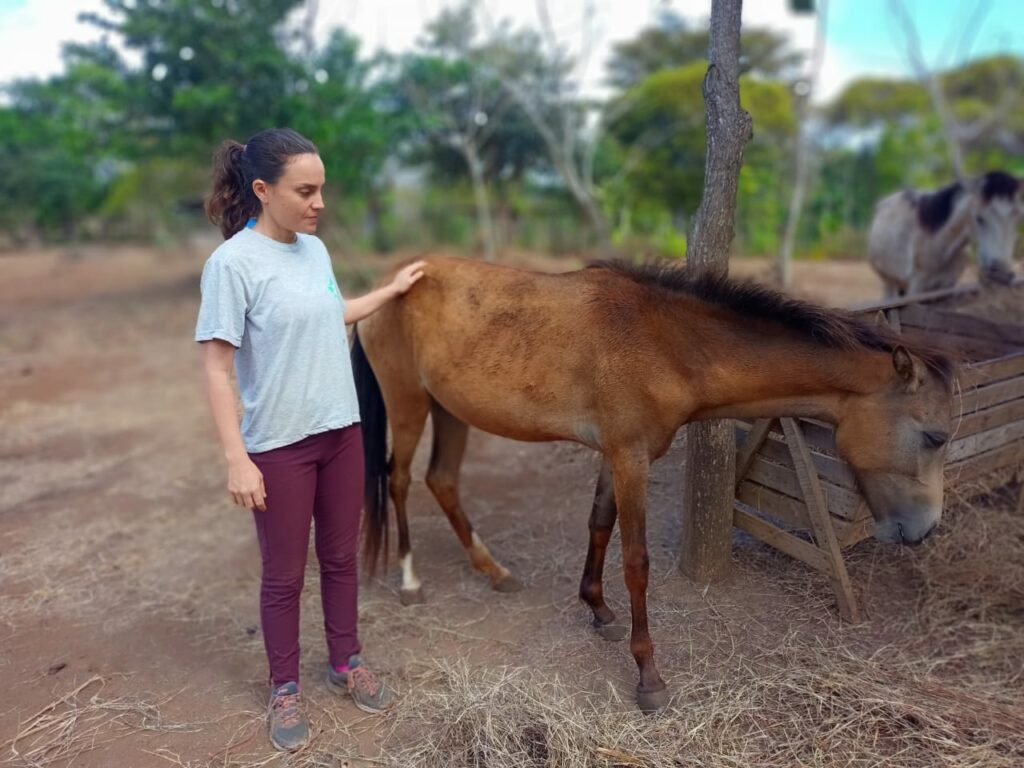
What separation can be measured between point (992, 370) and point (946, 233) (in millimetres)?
3732

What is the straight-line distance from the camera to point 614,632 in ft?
10.00

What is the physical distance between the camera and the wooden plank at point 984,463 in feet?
10.3

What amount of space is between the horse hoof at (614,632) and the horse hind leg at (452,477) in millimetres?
694

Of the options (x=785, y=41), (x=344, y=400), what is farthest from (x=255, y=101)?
(x=785, y=41)

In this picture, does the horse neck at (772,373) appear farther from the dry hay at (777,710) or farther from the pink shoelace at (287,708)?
the pink shoelace at (287,708)

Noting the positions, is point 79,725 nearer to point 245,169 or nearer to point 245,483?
point 245,483

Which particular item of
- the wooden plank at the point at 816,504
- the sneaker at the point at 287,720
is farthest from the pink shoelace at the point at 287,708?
the wooden plank at the point at 816,504

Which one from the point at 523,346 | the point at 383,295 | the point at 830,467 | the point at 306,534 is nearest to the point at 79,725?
the point at 306,534

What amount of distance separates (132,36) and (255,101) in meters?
2.20

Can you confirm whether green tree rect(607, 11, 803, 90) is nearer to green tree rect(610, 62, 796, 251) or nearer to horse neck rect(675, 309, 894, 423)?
green tree rect(610, 62, 796, 251)

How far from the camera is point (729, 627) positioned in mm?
2955

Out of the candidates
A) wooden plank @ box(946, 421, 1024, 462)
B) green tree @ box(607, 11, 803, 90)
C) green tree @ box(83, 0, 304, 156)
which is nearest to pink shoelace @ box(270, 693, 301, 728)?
wooden plank @ box(946, 421, 1024, 462)

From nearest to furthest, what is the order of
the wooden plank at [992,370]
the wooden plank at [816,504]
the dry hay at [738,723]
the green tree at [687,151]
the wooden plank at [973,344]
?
the dry hay at [738,723] → the wooden plank at [816,504] → the wooden plank at [992,370] → the wooden plank at [973,344] → the green tree at [687,151]

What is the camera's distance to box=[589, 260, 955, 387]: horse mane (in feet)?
7.80
